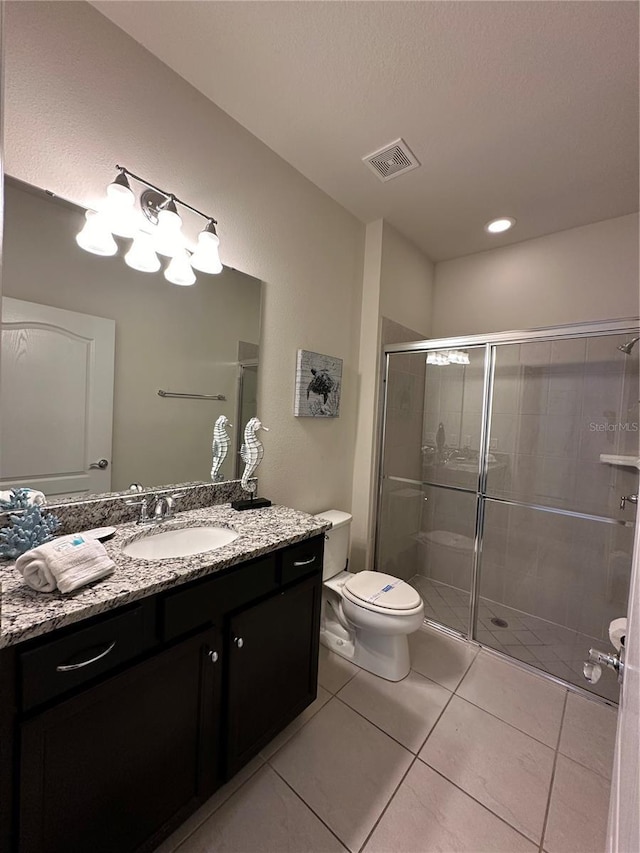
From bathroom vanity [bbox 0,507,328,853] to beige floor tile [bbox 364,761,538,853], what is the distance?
457 mm

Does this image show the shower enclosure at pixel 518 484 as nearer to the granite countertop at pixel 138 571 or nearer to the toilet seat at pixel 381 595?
the toilet seat at pixel 381 595

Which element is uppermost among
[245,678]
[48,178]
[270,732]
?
[48,178]

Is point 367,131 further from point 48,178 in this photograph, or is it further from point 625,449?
point 625,449

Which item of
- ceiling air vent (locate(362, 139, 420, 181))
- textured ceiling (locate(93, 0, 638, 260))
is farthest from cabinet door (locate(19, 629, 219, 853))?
ceiling air vent (locate(362, 139, 420, 181))

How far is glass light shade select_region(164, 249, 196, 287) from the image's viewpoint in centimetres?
148

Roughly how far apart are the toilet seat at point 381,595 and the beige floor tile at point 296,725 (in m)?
0.43

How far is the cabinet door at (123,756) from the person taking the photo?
0.83m

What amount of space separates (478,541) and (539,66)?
89.9 inches

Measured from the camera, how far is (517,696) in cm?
177

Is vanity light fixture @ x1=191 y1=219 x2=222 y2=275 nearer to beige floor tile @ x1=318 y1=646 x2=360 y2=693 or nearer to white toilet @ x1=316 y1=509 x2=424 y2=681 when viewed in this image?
white toilet @ x1=316 y1=509 x2=424 y2=681

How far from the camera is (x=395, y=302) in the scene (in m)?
2.59

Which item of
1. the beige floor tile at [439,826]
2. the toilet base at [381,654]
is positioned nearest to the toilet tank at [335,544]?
the toilet base at [381,654]

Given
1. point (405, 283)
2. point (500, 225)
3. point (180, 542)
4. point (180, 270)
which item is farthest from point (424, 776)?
point (500, 225)

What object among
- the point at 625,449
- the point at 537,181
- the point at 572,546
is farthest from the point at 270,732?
the point at 537,181
